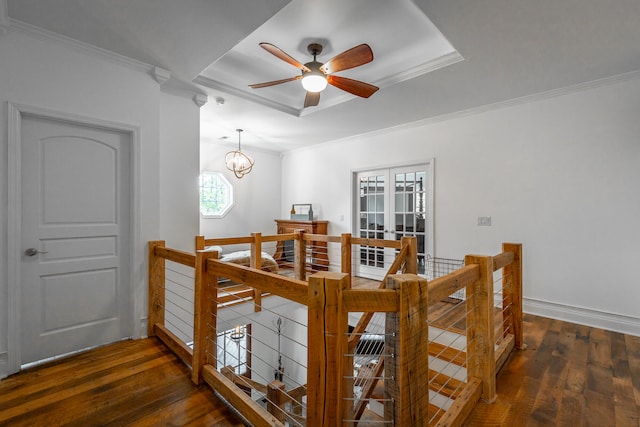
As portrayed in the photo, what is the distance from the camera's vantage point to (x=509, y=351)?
2305 millimetres

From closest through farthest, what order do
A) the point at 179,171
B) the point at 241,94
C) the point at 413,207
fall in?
the point at 179,171
the point at 241,94
the point at 413,207

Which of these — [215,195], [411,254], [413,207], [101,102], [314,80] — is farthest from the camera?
[215,195]

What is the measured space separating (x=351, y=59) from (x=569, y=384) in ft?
9.18

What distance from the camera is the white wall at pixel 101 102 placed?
2041 mm

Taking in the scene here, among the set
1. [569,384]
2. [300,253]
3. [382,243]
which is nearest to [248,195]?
[300,253]

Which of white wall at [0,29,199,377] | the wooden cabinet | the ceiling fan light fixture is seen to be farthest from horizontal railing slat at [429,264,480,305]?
the wooden cabinet

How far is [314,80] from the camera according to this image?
255 cm

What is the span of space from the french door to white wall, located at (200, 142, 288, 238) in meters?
2.18

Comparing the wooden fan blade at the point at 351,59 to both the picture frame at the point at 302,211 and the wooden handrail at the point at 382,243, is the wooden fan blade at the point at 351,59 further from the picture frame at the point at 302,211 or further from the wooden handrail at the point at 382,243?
the picture frame at the point at 302,211

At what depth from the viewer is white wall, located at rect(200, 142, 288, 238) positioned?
565 cm

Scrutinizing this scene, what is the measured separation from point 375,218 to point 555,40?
3.21 m

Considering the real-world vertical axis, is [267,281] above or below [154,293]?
above

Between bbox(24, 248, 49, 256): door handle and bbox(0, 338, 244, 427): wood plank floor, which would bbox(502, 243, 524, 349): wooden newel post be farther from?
bbox(24, 248, 49, 256): door handle

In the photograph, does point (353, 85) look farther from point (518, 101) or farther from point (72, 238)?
point (72, 238)
